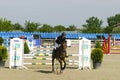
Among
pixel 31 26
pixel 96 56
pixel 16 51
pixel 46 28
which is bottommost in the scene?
pixel 96 56

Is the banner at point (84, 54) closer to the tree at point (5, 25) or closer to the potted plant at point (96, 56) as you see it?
the potted plant at point (96, 56)

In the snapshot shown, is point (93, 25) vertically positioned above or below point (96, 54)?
above

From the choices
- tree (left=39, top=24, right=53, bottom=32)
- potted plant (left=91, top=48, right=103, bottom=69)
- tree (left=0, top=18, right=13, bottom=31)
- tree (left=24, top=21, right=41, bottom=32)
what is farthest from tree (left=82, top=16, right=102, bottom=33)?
potted plant (left=91, top=48, right=103, bottom=69)

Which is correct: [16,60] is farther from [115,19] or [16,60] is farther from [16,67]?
[115,19]

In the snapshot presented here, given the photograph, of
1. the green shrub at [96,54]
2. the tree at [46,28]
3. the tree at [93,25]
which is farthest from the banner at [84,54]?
the tree at [93,25]

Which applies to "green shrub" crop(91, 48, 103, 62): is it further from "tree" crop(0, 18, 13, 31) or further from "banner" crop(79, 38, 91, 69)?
"tree" crop(0, 18, 13, 31)

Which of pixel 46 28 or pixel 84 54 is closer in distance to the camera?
pixel 84 54

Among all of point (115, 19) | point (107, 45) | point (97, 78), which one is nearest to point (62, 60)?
point (97, 78)

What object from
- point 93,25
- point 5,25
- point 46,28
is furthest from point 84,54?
point 93,25

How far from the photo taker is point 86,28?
111625 mm

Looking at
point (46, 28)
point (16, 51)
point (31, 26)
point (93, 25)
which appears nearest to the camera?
point (16, 51)

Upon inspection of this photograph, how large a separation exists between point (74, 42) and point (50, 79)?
39263 mm

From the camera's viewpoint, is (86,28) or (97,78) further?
(86,28)

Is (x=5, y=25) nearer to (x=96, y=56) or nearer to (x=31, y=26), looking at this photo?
(x=31, y=26)
